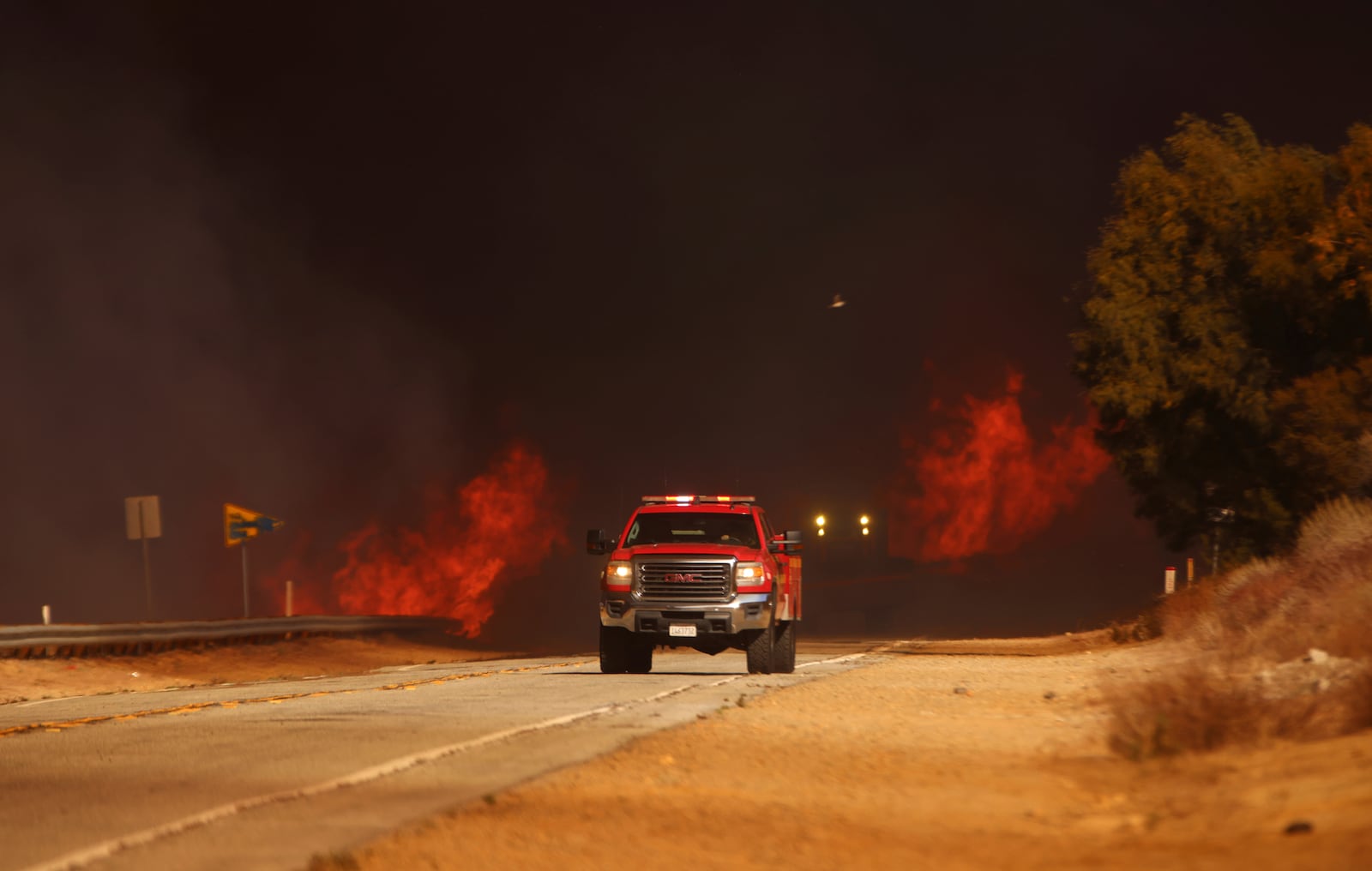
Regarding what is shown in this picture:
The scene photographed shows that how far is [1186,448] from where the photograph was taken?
38438 millimetres

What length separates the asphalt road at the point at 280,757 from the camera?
871 centimetres

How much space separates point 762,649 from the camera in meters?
22.5

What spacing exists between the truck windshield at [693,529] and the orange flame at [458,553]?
4888 cm

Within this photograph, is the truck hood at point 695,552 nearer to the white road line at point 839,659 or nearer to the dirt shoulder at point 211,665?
the white road line at point 839,659

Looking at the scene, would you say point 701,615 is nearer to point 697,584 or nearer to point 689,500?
point 697,584

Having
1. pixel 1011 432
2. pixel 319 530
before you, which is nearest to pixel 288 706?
pixel 319 530

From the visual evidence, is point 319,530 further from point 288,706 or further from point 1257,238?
point 288,706

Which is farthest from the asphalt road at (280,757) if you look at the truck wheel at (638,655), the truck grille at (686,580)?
the truck wheel at (638,655)

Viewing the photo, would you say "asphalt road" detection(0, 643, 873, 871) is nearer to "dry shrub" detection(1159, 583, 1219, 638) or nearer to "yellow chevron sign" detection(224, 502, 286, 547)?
"dry shrub" detection(1159, 583, 1219, 638)

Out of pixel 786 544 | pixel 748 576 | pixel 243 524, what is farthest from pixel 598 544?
pixel 243 524

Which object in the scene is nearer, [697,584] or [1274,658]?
[1274,658]

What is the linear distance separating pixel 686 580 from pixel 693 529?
1178mm

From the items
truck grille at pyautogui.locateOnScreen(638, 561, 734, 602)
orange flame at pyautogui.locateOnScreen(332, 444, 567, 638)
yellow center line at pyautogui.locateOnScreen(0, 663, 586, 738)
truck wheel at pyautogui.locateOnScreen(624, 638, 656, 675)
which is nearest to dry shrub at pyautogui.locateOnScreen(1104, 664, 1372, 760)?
yellow center line at pyautogui.locateOnScreen(0, 663, 586, 738)

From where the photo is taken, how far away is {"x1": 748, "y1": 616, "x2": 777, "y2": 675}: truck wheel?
22.5m
